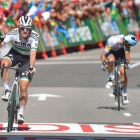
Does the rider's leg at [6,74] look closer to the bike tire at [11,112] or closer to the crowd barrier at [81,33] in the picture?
the bike tire at [11,112]

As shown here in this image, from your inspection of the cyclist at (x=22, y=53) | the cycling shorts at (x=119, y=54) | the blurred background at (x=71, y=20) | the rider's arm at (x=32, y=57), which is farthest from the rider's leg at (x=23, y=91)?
the blurred background at (x=71, y=20)

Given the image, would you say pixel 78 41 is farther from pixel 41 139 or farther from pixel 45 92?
pixel 41 139

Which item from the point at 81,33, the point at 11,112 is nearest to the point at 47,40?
the point at 81,33

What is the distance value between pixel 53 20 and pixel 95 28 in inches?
197

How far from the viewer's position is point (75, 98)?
1567 centimetres

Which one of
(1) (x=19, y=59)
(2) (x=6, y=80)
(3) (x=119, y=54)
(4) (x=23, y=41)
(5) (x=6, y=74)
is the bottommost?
(2) (x=6, y=80)

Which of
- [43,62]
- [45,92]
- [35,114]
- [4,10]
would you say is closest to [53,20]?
[43,62]

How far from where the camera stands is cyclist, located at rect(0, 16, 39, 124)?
1084 cm

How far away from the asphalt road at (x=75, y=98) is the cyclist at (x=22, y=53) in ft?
2.02

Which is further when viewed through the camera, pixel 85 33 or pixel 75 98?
pixel 85 33

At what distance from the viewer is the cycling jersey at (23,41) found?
435 inches

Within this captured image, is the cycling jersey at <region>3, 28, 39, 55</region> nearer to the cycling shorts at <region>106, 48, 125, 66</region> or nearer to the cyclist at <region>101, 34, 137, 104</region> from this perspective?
the cyclist at <region>101, 34, 137, 104</region>

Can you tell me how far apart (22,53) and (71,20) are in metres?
17.4

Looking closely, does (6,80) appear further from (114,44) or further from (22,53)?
(114,44)
